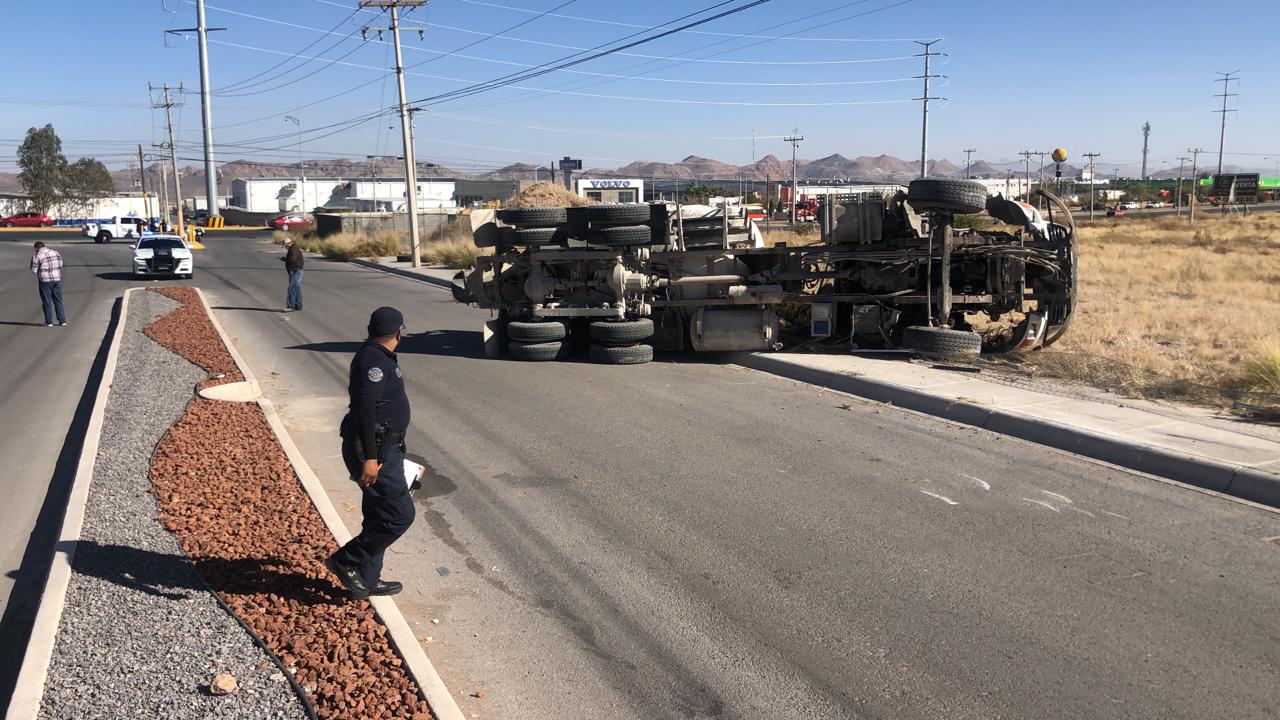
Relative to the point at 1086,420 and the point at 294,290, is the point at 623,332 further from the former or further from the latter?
the point at 294,290

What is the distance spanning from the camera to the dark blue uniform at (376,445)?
5.22m

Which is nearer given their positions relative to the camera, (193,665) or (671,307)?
(193,665)

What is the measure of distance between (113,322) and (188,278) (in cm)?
1446

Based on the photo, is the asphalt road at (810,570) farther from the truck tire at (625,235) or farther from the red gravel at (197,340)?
the truck tire at (625,235)

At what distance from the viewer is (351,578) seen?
5.46m

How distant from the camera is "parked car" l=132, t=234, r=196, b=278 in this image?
34406mm

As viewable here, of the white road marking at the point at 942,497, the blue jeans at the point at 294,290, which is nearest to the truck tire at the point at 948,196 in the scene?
the white road marking at the point at 942,497

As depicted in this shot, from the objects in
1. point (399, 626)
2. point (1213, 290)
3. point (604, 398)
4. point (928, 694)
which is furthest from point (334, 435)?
point (1213, 290)

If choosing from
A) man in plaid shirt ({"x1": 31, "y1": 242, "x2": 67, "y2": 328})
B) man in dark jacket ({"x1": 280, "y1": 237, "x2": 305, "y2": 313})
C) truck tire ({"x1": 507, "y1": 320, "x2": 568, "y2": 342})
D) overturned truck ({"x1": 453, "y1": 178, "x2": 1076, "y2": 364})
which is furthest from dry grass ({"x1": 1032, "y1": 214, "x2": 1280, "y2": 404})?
man in plaid shirt ({"x1": 31, "y1": 242, "x2": 67, "y2": 328})

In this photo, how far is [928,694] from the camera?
462cm

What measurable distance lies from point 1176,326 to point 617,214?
9212 millimetres

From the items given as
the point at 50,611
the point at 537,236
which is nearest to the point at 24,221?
the point at 537,236

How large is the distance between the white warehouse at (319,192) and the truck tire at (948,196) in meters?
118

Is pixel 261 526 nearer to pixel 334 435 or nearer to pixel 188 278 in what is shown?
pixel 334 435
